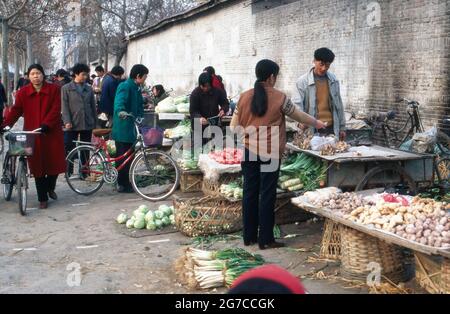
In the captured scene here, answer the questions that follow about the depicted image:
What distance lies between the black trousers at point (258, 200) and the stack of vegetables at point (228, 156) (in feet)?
4.65

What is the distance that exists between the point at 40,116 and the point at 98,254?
9.13 ft

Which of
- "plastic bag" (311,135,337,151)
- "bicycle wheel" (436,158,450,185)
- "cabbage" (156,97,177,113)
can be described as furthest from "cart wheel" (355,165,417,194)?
"cabbage" (156,97,177,113)

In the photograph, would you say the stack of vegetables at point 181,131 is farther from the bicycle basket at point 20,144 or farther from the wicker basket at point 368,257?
the wicker basket at point 368,257

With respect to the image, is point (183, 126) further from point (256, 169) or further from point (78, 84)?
point (256, 169)

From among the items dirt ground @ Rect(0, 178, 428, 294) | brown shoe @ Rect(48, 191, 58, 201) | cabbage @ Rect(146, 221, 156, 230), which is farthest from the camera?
brown shoe @ Rect(48, 191, 58, 201)

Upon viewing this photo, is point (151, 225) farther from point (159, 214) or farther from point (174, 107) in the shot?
point (174, 107)

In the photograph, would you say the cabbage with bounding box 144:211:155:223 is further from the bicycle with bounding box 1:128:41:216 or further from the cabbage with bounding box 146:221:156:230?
the bicycle with bounding box 1:128:41:216

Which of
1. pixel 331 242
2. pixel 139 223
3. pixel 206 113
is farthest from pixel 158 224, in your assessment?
pixel 206 113

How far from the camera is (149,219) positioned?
7.27 m

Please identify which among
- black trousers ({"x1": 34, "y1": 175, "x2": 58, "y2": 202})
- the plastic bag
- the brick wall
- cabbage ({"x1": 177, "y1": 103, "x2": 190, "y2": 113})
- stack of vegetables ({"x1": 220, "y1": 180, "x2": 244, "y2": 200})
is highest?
the brick wall

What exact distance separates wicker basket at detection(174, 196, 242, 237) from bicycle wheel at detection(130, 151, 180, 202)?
1790mm

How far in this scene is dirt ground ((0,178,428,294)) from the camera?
5.31 meters

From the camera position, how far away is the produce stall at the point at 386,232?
451cm
